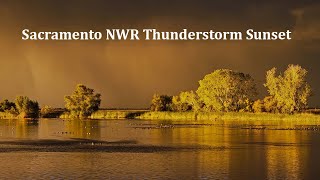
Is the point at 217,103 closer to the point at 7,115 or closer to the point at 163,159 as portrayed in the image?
the point at 7,115

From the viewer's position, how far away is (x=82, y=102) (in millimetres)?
173500

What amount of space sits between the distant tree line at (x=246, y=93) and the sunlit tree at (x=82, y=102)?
2801 cm

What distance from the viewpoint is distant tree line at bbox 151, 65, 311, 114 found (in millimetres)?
144925

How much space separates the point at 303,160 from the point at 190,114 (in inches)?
4428

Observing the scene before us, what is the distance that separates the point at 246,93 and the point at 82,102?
49.0m

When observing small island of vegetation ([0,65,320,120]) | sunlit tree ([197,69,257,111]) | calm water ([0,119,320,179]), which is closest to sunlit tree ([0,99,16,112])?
small island of vegetation ([0,65,320,120])

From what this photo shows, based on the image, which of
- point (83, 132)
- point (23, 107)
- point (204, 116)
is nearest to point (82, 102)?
point (23, 107)

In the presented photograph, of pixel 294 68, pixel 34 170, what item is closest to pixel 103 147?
pixel 34 170

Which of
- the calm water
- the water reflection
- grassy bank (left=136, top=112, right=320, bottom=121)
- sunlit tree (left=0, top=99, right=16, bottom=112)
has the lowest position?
the calm water

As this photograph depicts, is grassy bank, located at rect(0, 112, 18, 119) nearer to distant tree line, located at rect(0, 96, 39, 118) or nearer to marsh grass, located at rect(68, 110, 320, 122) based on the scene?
distant tree line, located at rect(0, 96, 39, 118)

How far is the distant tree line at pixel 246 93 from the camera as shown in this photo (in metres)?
145

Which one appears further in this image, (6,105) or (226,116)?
(6,105)

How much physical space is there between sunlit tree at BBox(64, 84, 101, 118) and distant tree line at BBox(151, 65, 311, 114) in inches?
1103

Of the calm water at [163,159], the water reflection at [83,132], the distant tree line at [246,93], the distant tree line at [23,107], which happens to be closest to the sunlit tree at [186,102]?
the distant tree line at [246,93]
